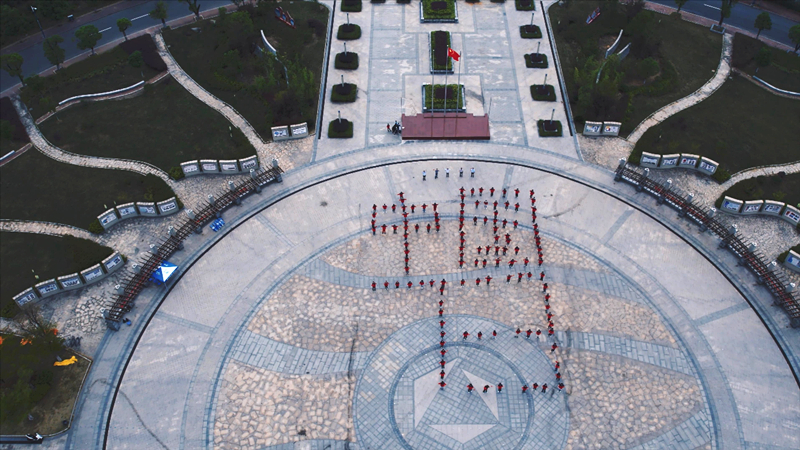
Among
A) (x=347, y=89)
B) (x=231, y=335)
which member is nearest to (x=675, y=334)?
(x=231, y=335)

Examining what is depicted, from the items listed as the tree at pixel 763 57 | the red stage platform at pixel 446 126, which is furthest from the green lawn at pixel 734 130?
the red stage platform at pixel 446 126

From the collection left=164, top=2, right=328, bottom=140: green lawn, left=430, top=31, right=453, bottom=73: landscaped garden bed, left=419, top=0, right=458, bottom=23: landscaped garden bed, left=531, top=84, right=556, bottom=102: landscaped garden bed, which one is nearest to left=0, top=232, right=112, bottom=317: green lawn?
left=164, top=2, right=328, bottom=140: green lawn

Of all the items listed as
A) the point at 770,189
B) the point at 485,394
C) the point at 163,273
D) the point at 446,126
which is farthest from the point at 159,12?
the point at 770,189

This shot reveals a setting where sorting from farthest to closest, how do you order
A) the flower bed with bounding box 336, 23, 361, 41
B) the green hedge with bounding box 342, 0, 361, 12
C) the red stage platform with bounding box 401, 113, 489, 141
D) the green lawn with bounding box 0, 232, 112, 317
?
the green hedge with bounding box 342, 0, 361, 12 → the flower bed with bounding box 336, 23, 361, 41 → the red stage platform with bounding box 401, 113, 489, 141 → the green lawn with bounding box 0, 232, 112, 317

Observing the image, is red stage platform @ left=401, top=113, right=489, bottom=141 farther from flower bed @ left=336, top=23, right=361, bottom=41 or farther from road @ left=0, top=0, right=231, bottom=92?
road @ left=0, top=0, right=231, bottom=92

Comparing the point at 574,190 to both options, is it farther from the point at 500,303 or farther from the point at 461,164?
the point at 500,303

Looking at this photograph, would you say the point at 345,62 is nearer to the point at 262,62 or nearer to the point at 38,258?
the point at 262,62
